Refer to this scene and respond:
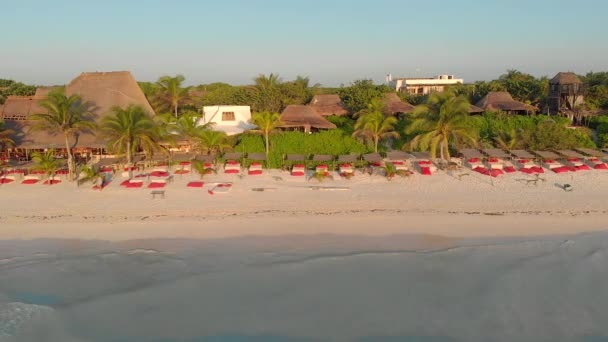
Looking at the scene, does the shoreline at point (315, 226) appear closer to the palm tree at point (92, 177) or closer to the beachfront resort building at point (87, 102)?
the palm tree at point (92, 177)

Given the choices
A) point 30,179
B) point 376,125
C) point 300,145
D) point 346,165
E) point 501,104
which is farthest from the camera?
point 501,104

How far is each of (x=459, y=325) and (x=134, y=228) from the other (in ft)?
28.7

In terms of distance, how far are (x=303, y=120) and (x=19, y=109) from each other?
593 inches

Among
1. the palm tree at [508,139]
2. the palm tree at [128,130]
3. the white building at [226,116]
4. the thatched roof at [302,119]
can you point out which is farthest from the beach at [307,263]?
the white building at [226,116]

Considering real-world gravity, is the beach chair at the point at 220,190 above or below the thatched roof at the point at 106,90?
below

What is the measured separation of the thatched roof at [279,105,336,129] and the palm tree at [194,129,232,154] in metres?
4.18

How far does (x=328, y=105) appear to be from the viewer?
28.9m

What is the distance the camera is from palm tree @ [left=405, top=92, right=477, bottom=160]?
1786 cm

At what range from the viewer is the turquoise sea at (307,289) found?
7918mm

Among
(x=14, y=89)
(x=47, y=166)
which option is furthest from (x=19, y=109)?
(x=14, y=89)

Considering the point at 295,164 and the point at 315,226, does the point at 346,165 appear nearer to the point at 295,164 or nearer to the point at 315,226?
the point at 295,164

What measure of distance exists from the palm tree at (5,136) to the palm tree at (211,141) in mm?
7866

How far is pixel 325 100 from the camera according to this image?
29.5 m

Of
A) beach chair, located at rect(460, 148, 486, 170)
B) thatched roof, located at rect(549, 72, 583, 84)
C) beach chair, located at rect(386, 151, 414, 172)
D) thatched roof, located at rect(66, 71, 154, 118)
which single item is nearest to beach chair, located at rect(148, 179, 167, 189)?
thatched roof, located at rect(66, 71, 154, 118)
